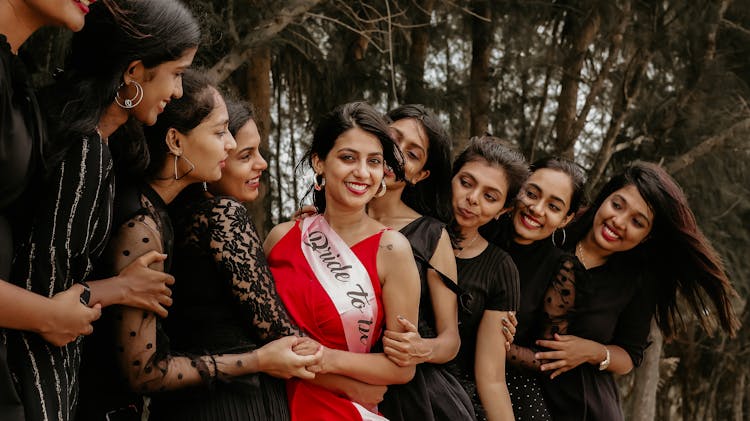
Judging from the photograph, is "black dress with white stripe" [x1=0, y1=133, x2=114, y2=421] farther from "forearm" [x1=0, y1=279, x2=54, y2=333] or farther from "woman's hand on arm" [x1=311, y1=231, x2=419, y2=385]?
"woman's hand on arm" [x1=311, y1=231, x2=419, y2=385]

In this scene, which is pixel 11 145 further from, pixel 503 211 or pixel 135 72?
pixel 503 211

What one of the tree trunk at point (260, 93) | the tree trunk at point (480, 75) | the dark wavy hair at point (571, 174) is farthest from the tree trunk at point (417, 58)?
the dark wavy hair at point (571, 174)

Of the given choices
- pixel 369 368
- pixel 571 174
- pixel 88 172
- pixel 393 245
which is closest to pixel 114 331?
pixel 88 172

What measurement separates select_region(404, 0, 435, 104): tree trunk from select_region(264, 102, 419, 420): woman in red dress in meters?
2.89

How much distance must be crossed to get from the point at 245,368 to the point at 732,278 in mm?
6185

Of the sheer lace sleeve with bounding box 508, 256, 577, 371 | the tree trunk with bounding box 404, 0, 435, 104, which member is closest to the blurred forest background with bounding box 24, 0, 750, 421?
the tree trunk with bounding box 404, 0, 435, 104

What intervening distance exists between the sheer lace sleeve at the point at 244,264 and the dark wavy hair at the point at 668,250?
5.91ft

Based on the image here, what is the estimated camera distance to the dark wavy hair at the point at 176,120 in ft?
8.36

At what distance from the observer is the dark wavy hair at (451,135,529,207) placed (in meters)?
3.42

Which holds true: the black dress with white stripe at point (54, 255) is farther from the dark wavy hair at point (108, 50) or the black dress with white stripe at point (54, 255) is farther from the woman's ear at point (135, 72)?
the woman's ear at point (135, 72)

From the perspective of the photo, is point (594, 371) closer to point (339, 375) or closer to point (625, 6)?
point (339, 375)

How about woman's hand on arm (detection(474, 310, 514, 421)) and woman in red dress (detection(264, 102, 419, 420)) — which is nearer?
woman in red dress (detection(264, 102, 419, 420))

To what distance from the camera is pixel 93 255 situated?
7.40 ft

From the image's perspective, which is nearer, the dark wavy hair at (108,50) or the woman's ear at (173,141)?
the dark wavy hair at (108,50)
